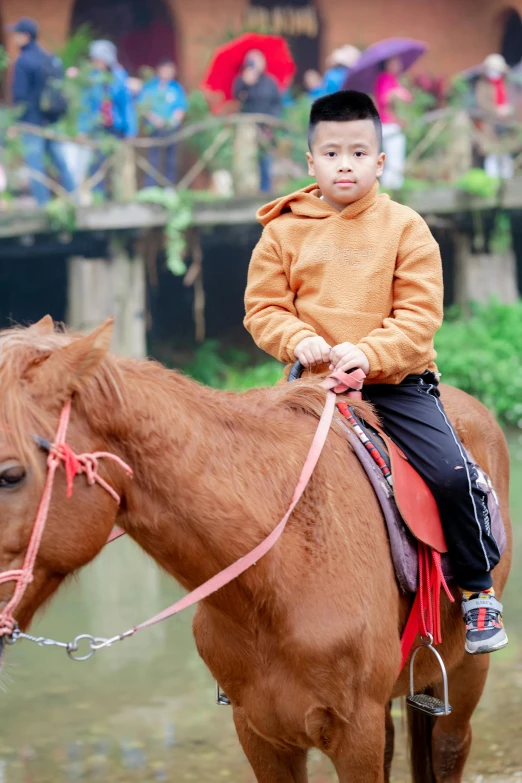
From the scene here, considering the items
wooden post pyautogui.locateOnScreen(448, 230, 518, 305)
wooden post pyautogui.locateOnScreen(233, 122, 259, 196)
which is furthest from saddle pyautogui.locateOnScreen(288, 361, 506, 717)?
wooden post pyautogui.locateOnScreen(448, 230, 518, 305)

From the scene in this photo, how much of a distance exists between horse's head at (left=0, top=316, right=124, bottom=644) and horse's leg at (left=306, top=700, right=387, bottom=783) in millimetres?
868

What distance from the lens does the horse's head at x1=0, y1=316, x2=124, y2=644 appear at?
2324 millimetres

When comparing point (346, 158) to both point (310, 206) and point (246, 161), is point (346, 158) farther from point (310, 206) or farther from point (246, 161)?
point (246, 161)

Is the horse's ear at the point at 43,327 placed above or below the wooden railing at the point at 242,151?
below

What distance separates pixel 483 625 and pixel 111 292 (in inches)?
401

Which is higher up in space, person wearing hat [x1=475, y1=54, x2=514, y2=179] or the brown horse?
person wearing hat [x1=475, y1=54, x2=514, y2=179]

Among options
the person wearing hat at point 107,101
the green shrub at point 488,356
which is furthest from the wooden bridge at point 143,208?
the green shrub at point 488,356

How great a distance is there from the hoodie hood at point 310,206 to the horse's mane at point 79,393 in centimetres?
75

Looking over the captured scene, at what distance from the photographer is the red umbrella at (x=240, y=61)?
13227mm

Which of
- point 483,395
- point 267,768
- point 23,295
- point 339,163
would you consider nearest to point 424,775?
point 267,768

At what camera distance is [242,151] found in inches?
503

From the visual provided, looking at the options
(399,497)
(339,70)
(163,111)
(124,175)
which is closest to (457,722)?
(399,497)

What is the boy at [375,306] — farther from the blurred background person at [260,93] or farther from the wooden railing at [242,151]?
the blurred background person at [260,93]

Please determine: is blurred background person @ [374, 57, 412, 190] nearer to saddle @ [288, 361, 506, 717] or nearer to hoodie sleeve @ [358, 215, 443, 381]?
hoodie sleeve @ [358, 215, 443, 381]
